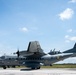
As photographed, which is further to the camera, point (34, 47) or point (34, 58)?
point (34, 58)

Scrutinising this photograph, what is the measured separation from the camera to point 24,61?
5409 centimetres

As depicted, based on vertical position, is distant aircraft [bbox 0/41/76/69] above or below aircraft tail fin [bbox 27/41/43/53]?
below

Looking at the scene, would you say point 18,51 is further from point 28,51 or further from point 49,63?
point 49,63

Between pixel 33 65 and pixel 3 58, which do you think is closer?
pixel 33 65

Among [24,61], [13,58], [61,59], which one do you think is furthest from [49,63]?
[13,58]

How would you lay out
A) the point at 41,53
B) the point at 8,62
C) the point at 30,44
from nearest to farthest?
the point at 30,44 → the point at 41,53 → the point at 8,62

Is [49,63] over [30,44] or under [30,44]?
under

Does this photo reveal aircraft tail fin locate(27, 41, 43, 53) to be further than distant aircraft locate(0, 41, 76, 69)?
No

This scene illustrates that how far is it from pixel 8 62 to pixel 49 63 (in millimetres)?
12074

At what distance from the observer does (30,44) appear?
46.5m

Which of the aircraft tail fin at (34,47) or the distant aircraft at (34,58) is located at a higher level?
the aircraft tail fin at (34,47)

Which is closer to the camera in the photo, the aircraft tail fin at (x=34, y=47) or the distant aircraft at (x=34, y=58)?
the aircraft tail fin at (x=34, y=47)

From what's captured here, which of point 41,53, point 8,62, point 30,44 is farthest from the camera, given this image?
point 8,62

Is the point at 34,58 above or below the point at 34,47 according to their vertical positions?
below
